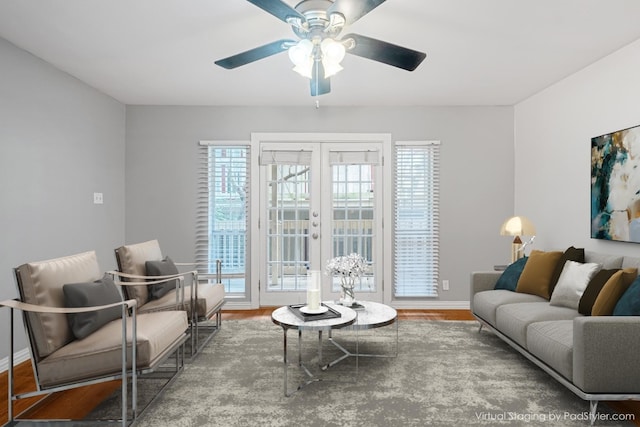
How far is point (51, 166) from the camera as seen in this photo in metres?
3.67

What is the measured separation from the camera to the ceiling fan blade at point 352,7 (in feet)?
6.40

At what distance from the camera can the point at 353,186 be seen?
16.8 ft

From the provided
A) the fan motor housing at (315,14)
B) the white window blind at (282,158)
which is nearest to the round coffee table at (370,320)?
the fan motor housing at (315,14)

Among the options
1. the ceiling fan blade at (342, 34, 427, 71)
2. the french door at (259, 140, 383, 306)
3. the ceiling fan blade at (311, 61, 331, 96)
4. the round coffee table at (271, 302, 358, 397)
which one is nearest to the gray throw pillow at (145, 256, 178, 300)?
the round coffee table at (271, 302, 358, 397)

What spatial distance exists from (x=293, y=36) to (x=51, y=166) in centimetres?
257

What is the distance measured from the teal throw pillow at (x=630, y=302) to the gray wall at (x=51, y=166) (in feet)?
14.7

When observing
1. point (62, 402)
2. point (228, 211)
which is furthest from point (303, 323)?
point (228, 211)

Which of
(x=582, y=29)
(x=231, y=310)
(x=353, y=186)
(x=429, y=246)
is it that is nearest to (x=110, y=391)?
(x=231, y=310)

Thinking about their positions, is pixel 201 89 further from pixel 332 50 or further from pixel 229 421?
pixel 229 421

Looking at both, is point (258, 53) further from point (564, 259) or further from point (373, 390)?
point (564, 259)

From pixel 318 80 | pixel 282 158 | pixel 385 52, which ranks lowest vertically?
pixel 282 158

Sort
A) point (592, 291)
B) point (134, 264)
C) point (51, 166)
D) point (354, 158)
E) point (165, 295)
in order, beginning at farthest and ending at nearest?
point (354, 158), point (51, 166), point (165, 295), point (134, 264), point (592, 291)

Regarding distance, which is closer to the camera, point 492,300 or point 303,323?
point 303,323

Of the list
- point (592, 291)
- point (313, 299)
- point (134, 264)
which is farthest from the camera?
point (134, 264)
